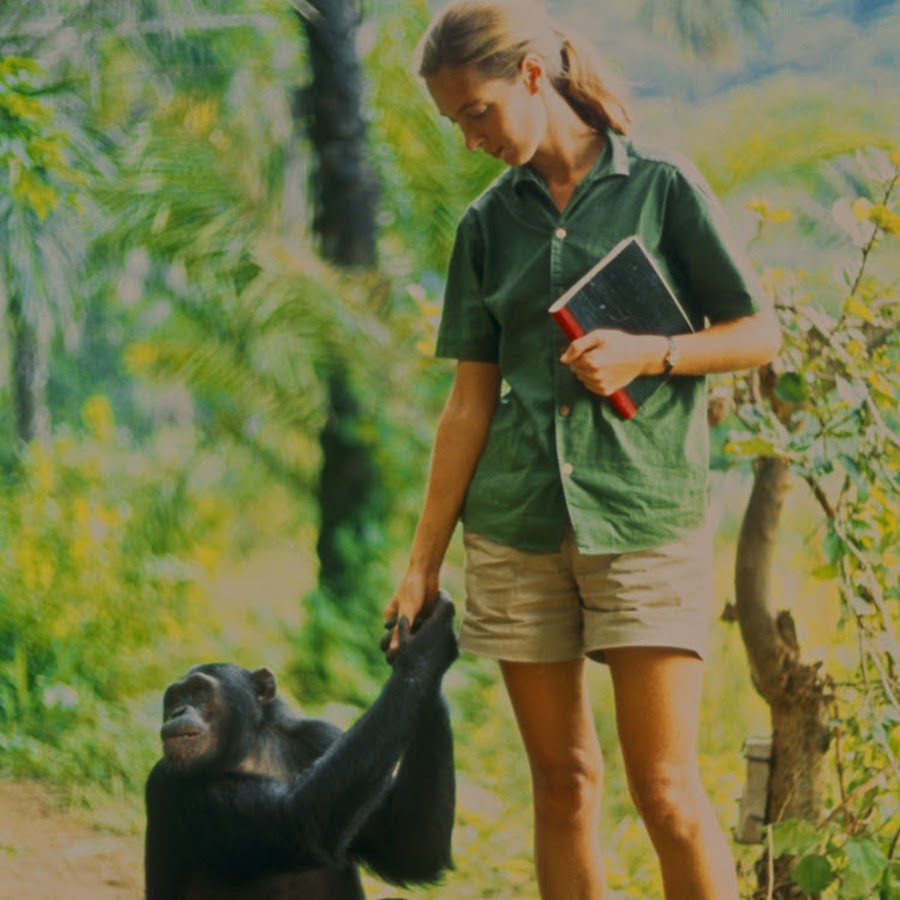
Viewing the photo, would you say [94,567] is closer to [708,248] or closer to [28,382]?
[28,382]

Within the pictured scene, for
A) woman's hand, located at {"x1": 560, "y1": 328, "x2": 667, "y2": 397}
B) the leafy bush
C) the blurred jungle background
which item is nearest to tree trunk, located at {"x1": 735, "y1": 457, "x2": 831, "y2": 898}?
the blurred jungle background

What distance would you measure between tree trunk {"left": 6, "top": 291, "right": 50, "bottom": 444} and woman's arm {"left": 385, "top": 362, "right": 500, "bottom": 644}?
2176 mm

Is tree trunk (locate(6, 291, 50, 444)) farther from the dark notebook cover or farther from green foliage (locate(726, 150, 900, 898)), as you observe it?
the dark notebook cover

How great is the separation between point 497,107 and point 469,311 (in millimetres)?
298

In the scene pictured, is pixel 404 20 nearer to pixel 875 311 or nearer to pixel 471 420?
pixel 875 311

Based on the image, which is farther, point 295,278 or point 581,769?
point 295,278

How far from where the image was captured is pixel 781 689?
8.20 ft

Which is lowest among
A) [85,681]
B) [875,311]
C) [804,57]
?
[85,681]

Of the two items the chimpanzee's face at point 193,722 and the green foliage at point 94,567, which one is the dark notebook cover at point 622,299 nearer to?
the chimpanzee's face at point 193,722

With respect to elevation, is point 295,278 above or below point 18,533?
above

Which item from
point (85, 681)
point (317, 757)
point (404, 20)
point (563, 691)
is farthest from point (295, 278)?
point (563, 691)

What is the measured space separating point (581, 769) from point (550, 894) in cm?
18

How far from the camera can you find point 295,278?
12.8 ft

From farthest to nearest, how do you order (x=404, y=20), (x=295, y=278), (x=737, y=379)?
1. (x=404, y=20)
2. (x=295, y=278)
3. (x=737, y=379)
